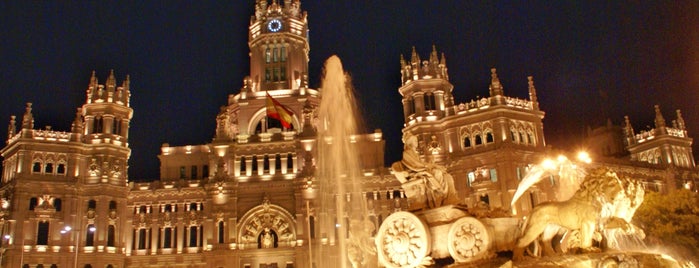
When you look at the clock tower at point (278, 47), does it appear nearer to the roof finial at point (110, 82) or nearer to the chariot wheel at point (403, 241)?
the roof finial at point (110, 82)

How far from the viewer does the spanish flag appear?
64.7 metres

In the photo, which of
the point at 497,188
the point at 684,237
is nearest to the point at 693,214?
the point at 684,237

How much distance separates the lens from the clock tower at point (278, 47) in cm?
7356

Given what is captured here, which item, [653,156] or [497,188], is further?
[653,156]

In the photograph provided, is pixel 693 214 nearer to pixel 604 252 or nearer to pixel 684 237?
pixel 684 237

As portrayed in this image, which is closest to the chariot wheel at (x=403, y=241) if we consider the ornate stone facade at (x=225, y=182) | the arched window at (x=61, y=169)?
the ornate stone facade at (x=225, y=182)

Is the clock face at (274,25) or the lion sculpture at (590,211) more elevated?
the clock face at (274,25)

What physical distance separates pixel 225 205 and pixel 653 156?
1912 inches

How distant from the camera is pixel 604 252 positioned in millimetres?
17234

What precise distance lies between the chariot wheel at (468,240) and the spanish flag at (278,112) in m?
Answer: 47.2

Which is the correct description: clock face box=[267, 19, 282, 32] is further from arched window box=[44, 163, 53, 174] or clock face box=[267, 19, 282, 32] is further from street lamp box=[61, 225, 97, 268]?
street lamp box=[61, 225, 97, 268]

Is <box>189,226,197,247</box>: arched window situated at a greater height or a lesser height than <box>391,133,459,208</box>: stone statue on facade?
greater

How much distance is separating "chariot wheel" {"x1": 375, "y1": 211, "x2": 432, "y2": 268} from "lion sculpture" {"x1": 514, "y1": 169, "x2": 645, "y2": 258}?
266cm

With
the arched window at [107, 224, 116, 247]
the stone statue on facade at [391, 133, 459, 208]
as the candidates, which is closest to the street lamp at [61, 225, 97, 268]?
the arched window at [107, 224, 116, 247]
